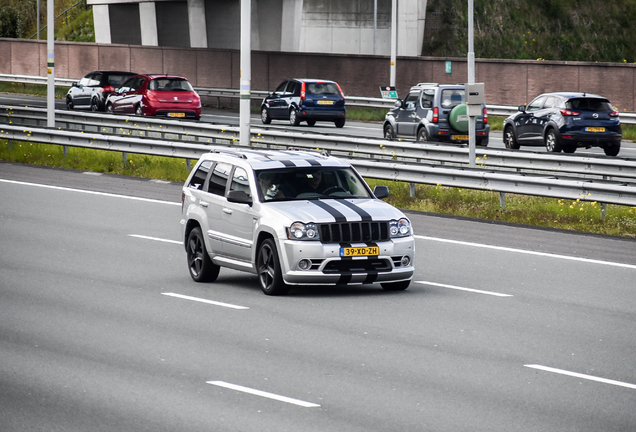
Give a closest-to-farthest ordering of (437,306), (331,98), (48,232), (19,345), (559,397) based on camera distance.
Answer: (559,397) < (19,345) < (437,306) < (48,232) < (331,98)

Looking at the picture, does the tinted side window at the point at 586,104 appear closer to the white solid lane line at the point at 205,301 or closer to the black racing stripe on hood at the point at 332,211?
the black racing stripe on hood at the point at 332,211

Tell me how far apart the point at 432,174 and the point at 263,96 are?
1163 inches

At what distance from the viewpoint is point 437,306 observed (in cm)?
1178

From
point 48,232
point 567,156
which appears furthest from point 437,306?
point 567,156

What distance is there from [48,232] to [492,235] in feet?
21.9

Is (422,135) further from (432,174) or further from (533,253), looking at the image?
(533,253)

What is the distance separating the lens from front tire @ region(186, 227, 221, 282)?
13.3 m

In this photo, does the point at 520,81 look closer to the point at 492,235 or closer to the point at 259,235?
the point at 492,235

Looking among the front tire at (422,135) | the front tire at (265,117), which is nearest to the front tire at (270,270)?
the front tire at (422,135)

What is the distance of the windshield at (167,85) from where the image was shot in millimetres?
38281

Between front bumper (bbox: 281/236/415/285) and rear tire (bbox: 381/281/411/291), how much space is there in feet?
1.40

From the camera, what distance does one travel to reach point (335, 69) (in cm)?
5003

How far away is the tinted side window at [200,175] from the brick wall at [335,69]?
30350mm

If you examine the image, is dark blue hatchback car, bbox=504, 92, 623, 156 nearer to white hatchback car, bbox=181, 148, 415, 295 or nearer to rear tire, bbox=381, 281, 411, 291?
white hatchback car, bbox=181, 148, 415, 295
